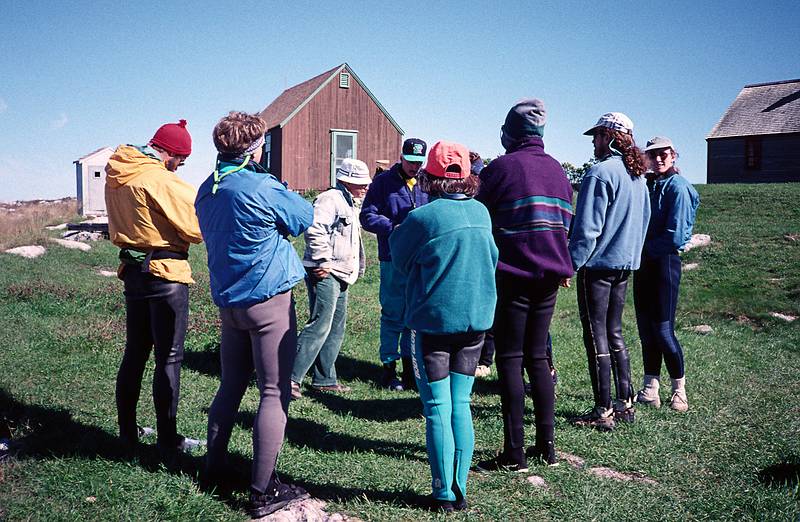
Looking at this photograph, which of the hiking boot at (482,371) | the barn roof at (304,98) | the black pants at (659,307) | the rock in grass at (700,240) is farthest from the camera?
the barn roof at (304,98)

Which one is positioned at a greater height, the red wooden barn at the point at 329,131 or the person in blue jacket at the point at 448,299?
the red wooden barn at the point at 329,131

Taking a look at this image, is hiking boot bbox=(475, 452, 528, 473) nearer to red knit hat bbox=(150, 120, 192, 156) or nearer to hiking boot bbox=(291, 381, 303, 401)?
hiking boot bbox=(291, 381, 303, 401)

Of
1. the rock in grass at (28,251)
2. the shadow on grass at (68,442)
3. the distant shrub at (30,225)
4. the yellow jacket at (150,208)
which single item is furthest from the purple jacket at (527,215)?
the distant shrub at (30,225)

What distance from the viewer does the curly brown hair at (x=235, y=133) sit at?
3.43 meters

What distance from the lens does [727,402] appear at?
5.94m

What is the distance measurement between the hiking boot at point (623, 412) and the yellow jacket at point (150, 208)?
3539mm

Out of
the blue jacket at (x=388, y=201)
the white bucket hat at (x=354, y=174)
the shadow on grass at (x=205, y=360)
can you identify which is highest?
the white bucket hat at (x=354, y=174)

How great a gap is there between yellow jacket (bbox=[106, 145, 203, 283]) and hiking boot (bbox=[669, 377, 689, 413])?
4262mm

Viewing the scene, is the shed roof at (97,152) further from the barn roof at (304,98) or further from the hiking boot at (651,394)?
the hiking boot at (651,394)

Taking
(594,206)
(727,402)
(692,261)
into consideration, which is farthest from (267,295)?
(692,261)

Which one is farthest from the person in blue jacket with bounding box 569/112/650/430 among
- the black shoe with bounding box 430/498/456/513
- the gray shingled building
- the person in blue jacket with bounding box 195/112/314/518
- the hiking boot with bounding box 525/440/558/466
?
the gray shingled building

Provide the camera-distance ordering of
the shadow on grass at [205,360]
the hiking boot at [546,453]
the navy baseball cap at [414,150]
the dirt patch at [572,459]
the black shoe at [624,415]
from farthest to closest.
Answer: the shadow on grass at [205,360]
the navy baseball cap at [414,150]
the black shoe at [624,415]
the dirt patch at [572,459]
the hiking boot at [546,453]

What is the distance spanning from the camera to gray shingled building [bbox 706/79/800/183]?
108ft

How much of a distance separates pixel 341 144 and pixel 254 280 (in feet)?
91.6
